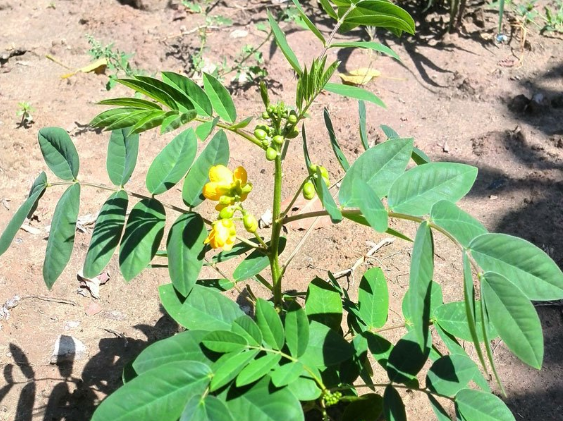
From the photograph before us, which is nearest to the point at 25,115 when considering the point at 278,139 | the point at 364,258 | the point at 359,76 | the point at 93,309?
the point at 93,309

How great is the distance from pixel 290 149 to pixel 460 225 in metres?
1.75

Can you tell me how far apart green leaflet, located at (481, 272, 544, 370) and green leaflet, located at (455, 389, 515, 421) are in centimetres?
28

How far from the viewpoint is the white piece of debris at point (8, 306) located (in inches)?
78.1

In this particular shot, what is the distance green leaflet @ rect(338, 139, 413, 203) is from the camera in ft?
3.86

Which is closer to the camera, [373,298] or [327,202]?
[327,202]

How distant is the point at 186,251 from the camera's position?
117 cm

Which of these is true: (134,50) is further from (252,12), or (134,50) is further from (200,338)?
(200,338)

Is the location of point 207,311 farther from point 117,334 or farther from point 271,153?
point 117,334

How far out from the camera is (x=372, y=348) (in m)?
1.30

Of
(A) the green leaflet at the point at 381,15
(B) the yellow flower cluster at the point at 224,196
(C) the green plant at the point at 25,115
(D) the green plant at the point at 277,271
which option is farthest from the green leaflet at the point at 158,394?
(C) the green plant at the point at 25,115

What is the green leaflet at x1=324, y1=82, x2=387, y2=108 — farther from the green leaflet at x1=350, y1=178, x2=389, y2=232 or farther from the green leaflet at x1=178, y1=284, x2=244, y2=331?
the green leaflet at x1=178, y1=284, x2=244, y2=331

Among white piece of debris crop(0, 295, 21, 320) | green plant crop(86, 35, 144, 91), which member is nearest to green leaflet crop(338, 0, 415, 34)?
white piece of debris crop(0, 295, 21, 320)

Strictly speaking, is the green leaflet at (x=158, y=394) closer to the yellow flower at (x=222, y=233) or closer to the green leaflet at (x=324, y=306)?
the yellow flower at (x=222, y=233)

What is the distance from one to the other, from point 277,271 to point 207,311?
7.8 inches
